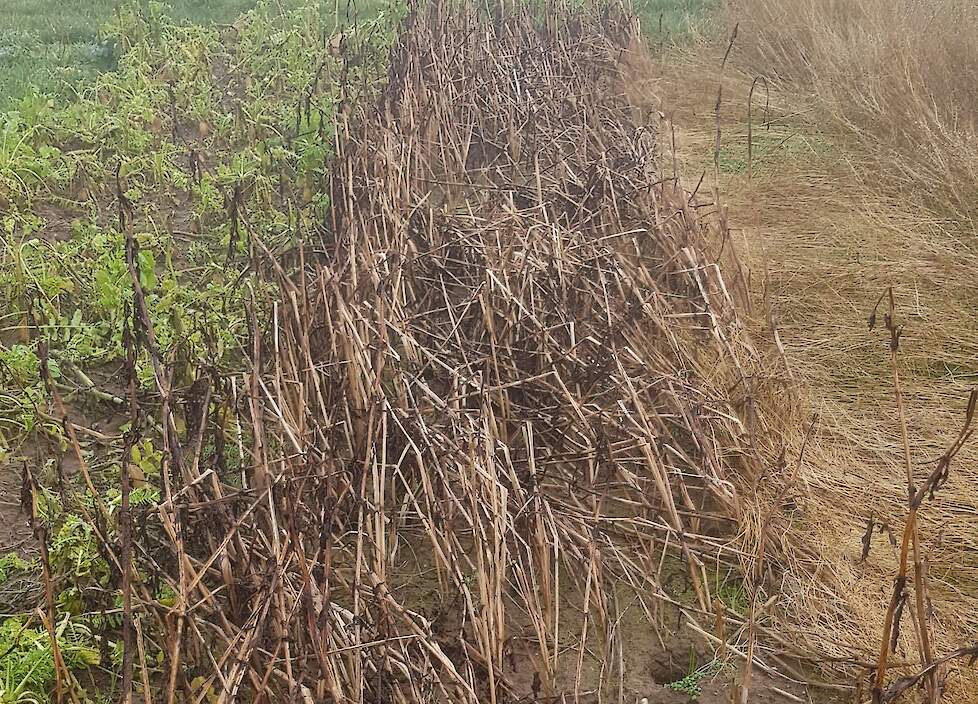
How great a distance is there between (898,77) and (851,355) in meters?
2.47

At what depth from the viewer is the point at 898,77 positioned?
5520 mm

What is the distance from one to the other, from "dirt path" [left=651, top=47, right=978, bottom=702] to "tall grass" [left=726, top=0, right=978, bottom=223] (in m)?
0.17

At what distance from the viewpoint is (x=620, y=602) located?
2.75 meters

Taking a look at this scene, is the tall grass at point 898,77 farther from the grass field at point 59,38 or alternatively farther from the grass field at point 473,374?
the grass field at point 59,38

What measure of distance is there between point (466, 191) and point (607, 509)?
1.98 metres

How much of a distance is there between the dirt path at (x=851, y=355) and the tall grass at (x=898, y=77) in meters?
0.17

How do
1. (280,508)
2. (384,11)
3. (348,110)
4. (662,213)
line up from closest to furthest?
(280,508), (662,213), (348,110), (384,11)

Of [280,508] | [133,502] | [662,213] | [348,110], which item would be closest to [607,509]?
[280,508]

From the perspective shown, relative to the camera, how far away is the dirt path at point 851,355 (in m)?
2.68

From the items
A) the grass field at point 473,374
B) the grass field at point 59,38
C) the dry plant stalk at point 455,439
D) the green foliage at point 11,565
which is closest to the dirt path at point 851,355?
the grass field at point 473,374

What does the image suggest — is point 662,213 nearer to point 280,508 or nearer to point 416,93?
point 416,93

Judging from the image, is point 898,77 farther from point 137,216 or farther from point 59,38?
point 59,38

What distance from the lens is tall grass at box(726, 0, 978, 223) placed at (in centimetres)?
486

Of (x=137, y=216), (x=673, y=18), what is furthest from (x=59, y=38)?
(x=673, y=18)
